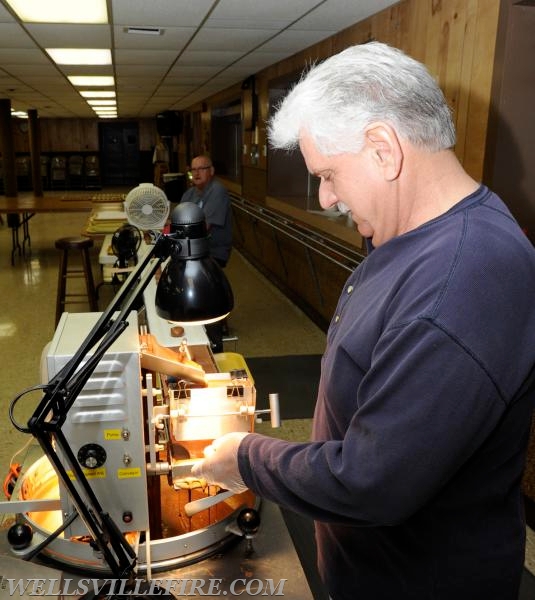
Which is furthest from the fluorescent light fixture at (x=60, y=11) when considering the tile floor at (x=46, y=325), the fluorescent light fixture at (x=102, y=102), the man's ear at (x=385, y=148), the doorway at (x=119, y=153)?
the doorway at (x=119, y=153)

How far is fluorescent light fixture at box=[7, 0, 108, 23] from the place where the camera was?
3088 mm

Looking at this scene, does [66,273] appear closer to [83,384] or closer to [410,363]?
[83,384]

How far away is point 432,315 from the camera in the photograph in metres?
0.69

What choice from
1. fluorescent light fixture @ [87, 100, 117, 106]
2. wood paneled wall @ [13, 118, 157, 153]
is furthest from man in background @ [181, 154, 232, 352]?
wood paneled wall @ [13, 118, 157, 153]

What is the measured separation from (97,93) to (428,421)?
9060mm

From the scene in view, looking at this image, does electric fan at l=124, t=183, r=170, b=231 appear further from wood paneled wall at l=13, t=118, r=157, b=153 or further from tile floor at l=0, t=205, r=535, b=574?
wood paneled wall at l=13, t=118, r=157, b=153

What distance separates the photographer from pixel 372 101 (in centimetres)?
78

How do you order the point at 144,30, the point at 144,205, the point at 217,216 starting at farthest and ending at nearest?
the point at 217,216, the point at 144,205, the point at 144,30

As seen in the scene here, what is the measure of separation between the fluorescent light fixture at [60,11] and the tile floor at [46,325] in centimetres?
226

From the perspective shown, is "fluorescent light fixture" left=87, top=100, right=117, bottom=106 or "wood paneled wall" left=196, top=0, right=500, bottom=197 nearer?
"wood paneled wall" left=196, top=0, right=500, bottom=197

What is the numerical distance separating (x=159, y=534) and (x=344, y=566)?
22.2 inches

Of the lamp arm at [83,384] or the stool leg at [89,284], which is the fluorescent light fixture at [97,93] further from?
the lamp arm at [83,384]

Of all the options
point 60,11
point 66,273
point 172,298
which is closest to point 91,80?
point 66,273

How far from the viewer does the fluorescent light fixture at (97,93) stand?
830 cm
